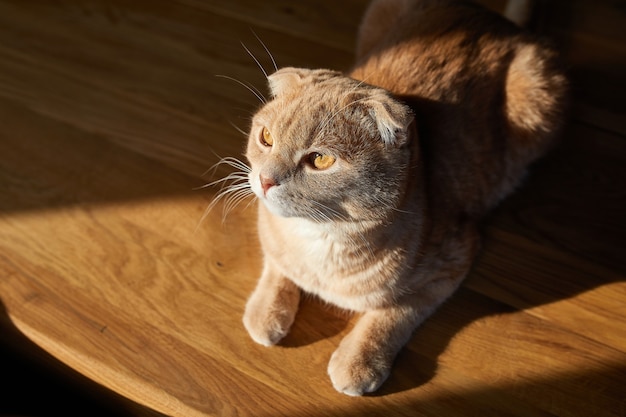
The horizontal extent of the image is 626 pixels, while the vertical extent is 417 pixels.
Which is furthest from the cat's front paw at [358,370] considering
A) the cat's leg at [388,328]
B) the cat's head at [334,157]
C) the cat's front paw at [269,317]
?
the cat's head at [334,157]

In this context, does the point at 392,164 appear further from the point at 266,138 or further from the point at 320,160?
the point at 266,138

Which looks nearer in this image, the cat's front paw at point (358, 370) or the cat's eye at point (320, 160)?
the cat's eye at point (320, 160)

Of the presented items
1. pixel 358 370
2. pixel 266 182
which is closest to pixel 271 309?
pixel 358 370

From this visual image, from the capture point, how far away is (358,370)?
1302 mm

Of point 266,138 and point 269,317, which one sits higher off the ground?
point 266,138

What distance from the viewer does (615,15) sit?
2107 millimetres

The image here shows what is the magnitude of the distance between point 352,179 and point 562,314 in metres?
A: 0.73

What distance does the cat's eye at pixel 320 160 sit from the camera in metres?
1.10

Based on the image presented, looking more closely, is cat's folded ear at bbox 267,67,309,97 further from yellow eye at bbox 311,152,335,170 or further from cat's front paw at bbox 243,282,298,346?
cat's front paw at bbox 243,282,298,346

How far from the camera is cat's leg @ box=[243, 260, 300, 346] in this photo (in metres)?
1.38

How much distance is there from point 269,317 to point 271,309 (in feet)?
0.06

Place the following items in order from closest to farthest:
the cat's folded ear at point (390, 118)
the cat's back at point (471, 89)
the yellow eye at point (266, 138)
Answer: the cat's folded ear at point (390, 118) → the yellow eye at point (266, 138) → the cat's back at point (471, 89)

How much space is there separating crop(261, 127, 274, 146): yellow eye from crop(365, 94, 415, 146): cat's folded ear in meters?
0.20

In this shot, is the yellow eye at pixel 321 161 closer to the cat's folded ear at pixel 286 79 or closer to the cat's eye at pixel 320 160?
the cat's eye at pixel 320 160
